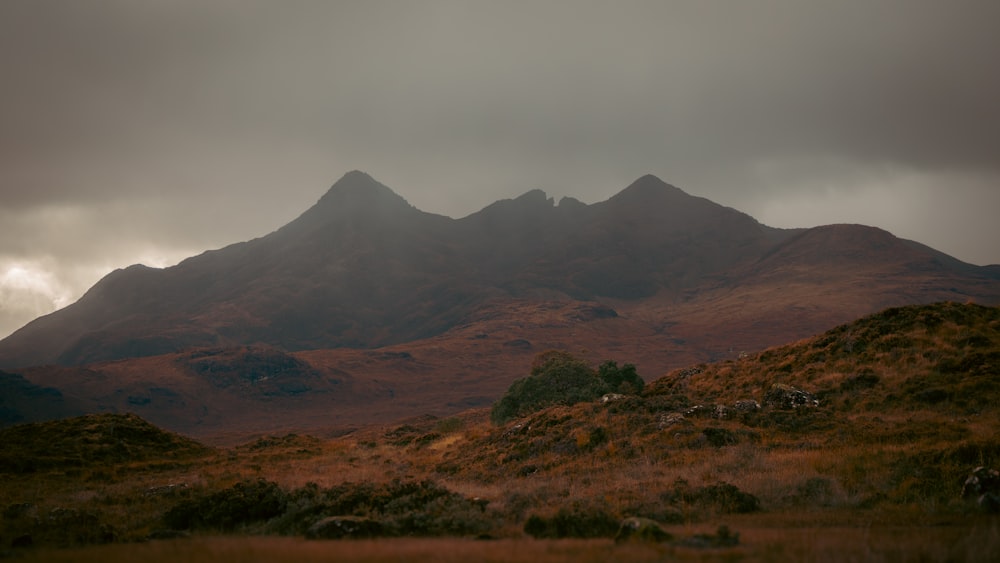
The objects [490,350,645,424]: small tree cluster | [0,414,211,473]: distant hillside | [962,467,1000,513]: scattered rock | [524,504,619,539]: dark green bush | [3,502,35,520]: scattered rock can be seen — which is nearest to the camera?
[524,504,619,539]: dark green bush

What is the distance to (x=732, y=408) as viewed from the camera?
29.1m

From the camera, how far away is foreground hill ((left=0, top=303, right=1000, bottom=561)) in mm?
14648

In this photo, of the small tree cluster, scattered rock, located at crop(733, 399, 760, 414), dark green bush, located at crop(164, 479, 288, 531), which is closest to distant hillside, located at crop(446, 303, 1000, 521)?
scattered rock, located at crop(733, 399, 760, 414)

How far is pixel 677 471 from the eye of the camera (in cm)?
2192

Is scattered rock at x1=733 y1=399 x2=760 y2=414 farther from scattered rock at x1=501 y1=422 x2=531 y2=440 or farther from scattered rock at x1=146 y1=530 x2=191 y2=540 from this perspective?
scattered rock at x1=146 y1=530 x2=191 y2=540

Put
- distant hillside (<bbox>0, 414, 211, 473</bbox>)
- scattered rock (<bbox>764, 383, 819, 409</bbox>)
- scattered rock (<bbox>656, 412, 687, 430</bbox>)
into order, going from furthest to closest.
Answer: distant hillside (<bbox>0, 414, 211, 473</bbox>), scattered rock (<bbox>764, 383, 819, 409</bbox>), scattered rock (<bbox>656, 412, 687, 430</bbox>)

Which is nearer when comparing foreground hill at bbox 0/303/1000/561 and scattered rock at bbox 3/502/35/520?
foreground hill at bbox 0/303/1000/561

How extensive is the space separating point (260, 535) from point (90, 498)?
12987 mm

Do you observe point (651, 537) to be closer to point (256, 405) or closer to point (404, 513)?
point (404, 513)

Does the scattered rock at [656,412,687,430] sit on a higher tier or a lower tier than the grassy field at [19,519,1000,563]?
lower

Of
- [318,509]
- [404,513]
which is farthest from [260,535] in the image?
[404,513]

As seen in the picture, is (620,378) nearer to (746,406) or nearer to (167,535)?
(746,406)

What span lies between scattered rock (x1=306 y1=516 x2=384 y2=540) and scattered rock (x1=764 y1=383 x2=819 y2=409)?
2214 cm

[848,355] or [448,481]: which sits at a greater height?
[848,355]
